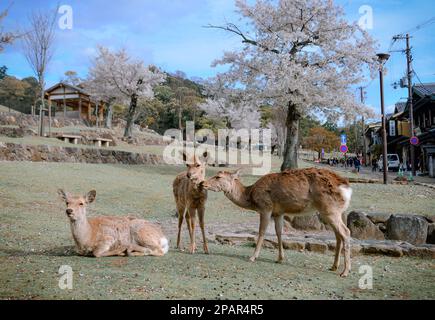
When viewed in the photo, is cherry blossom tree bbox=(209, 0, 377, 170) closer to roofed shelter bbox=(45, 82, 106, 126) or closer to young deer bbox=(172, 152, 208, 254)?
young deer bbox=(172, 152, 208, 254)

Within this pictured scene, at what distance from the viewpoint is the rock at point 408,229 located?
1077cm

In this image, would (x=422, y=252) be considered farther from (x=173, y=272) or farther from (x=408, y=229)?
(x=173, y=272)

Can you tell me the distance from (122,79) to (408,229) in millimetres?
39363

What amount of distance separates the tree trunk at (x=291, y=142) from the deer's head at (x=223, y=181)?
1786 centimetres

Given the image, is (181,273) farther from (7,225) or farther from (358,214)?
(358,214)

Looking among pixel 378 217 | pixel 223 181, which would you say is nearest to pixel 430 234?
pixel 378 217

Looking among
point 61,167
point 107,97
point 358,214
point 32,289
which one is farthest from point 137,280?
point 107,97

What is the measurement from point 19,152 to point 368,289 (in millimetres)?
22423

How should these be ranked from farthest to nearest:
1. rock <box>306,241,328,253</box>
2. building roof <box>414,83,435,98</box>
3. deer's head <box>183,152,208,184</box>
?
building roof <box>414,83,435,98</box>, rock <box>306,241,328,253</box>, deer's head <box>183,152,208,184</box>

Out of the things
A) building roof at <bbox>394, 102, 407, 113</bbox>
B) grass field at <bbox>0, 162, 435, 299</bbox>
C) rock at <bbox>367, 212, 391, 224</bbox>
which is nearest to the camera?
grass field at <bbox>0, 162, 435, 299</bbox>

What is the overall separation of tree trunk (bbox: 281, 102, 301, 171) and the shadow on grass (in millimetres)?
19210

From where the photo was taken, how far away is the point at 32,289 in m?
4.83

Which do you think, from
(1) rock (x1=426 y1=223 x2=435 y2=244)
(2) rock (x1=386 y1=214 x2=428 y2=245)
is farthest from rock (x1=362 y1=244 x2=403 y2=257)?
(1) rock (x1=426 y1=223 x2=435 y2=244)

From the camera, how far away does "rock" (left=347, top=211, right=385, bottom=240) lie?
1136 centimetres
